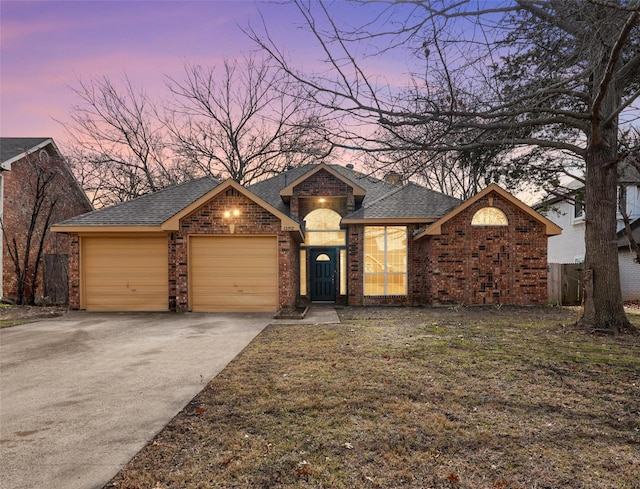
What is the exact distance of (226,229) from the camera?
37.3 feet

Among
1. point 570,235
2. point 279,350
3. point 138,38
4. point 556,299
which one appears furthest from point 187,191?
point 570,235

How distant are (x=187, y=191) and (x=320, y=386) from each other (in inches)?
458

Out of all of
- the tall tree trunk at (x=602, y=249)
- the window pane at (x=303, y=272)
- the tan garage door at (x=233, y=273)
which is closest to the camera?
the tall tree trunk at (x=602, y=249)

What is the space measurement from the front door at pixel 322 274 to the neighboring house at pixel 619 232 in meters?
8.86

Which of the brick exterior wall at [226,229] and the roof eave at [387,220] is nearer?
the brick exterior wall at [226,229]

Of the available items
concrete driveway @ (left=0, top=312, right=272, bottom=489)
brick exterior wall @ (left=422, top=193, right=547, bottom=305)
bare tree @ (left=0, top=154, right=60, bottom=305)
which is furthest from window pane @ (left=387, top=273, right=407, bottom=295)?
bare tree @ (left=0, top=154, right=60, bottom=305)

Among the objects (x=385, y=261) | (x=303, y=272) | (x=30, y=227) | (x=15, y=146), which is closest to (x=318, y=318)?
(x=303, y=272)

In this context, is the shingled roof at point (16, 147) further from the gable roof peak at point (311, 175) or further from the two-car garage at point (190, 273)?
the gable roof peak at point (311, 175)

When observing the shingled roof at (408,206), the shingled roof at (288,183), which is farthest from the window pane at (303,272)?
the shingled roof at (408,206)

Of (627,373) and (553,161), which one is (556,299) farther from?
(627,373)

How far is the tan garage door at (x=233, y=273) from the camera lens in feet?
37.4

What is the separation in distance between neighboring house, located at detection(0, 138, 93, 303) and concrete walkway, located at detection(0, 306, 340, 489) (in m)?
6.46

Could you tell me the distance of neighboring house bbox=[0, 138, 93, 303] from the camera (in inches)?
565

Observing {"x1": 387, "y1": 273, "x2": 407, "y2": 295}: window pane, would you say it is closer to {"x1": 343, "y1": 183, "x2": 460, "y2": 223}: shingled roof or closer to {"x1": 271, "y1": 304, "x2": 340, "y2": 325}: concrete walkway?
{"x1": 343, "y1": 183, "x2": 460, "y2": 223}: shingled roof
